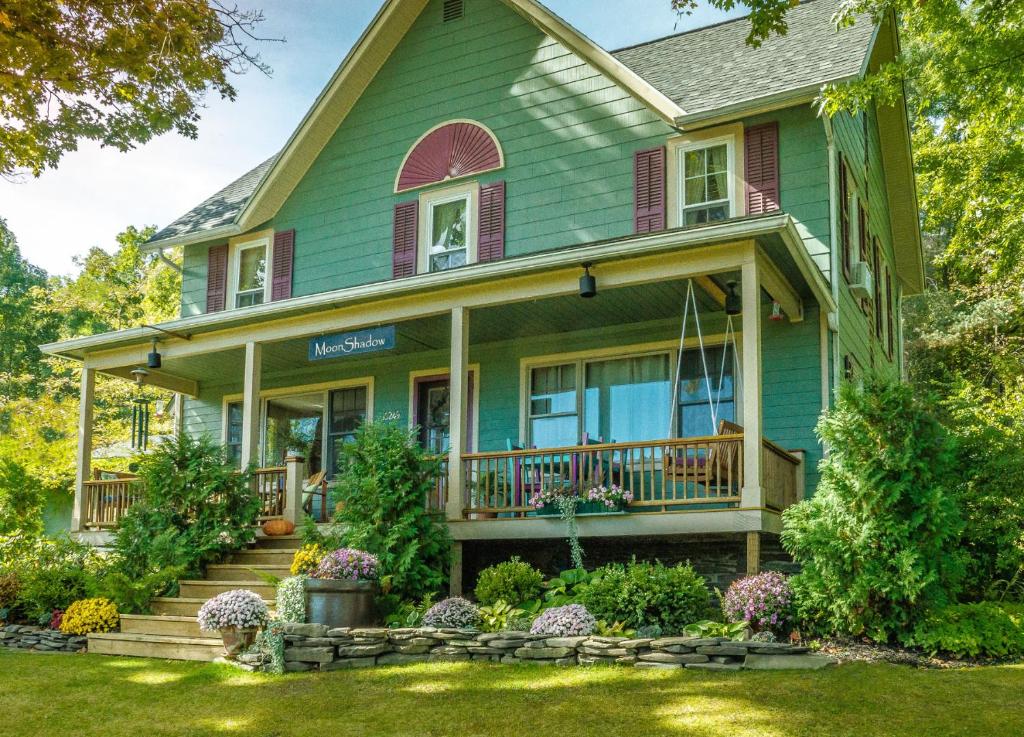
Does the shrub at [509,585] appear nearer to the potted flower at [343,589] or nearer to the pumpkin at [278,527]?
the potted flower at [343,589]

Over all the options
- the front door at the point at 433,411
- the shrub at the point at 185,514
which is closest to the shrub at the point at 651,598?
the shrub at the point at 185,514

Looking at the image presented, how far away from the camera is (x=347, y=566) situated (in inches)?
368

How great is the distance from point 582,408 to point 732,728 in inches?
277

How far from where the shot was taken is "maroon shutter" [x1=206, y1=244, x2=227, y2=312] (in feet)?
52.4

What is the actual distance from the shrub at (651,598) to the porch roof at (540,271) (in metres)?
3.16

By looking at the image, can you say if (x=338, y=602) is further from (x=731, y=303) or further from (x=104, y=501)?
(x=104, y=501)

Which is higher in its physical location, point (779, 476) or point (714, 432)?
point (714, 432)

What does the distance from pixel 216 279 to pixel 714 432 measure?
28.3 feet

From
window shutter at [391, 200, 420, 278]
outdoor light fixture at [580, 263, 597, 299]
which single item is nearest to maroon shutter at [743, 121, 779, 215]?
outdoor light fixture at [580, 263, 597, 299]

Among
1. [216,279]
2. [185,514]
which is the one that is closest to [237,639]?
[185,514]

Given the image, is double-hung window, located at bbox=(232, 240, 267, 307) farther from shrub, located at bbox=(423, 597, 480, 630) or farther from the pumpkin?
shrub, located at bbox=(423, 597, 480, 630)

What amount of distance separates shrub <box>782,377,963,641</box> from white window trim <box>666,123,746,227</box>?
163 inches

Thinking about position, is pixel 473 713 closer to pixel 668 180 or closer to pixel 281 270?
pixel 668 180

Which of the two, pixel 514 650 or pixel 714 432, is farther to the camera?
pixel 714 432
